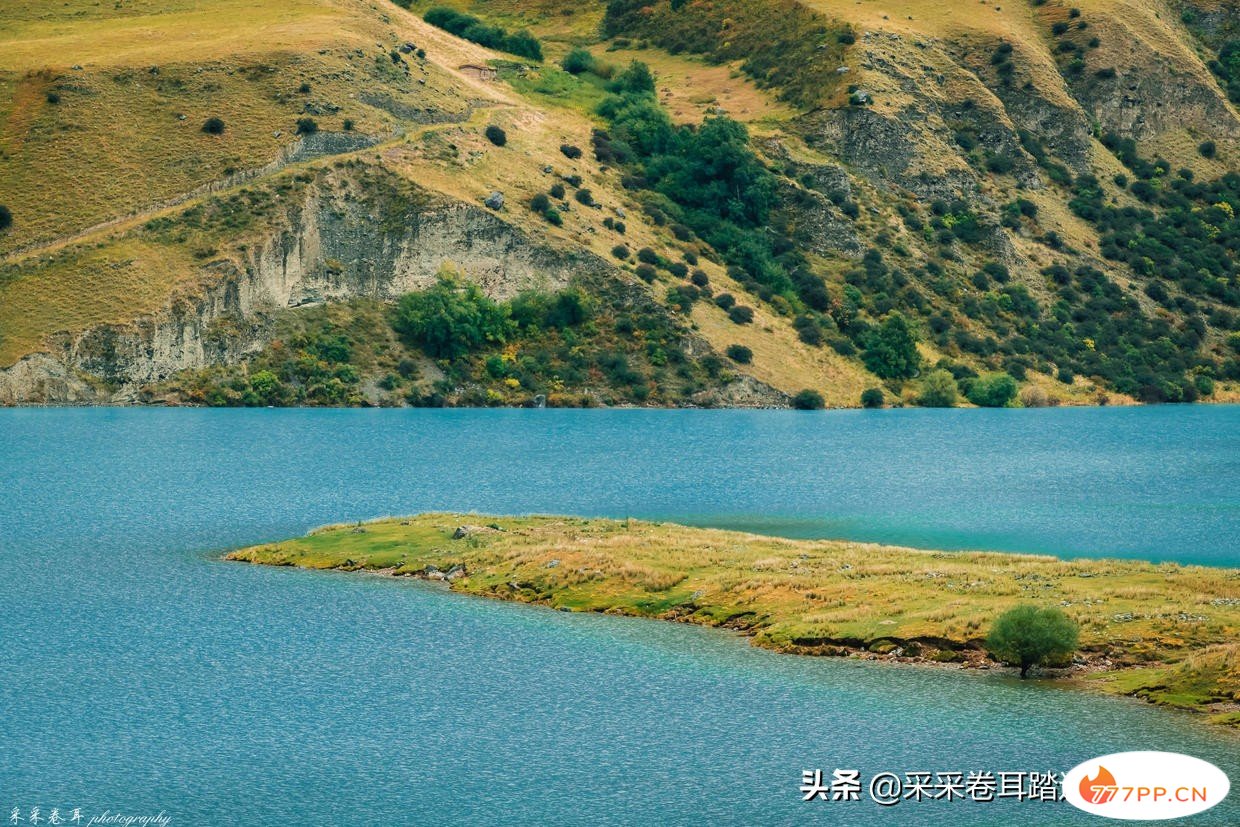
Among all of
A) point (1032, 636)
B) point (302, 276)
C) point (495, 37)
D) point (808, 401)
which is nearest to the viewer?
point (1032, 636)

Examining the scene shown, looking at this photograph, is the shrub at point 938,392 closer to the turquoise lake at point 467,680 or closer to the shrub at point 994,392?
the shrub at point 994,392

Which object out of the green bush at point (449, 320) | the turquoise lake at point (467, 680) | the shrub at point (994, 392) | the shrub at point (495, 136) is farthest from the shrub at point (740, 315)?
the turquoise lake at point (467, 680)

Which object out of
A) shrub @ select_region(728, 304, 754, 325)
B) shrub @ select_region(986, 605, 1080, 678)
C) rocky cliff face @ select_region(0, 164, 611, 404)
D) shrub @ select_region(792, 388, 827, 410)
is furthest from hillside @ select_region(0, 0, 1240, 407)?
shrub @ select_region(986, 605, 1080, 678)

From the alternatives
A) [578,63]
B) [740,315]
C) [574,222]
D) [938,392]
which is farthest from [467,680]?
[578,63]

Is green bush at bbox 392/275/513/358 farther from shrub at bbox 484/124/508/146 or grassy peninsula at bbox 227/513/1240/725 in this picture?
grassy peninsula at bbox 227/513/1240/725

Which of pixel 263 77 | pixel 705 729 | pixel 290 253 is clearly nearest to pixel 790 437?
pixel 290 253

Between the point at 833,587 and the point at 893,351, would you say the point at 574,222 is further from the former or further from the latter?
the point at 833,587
